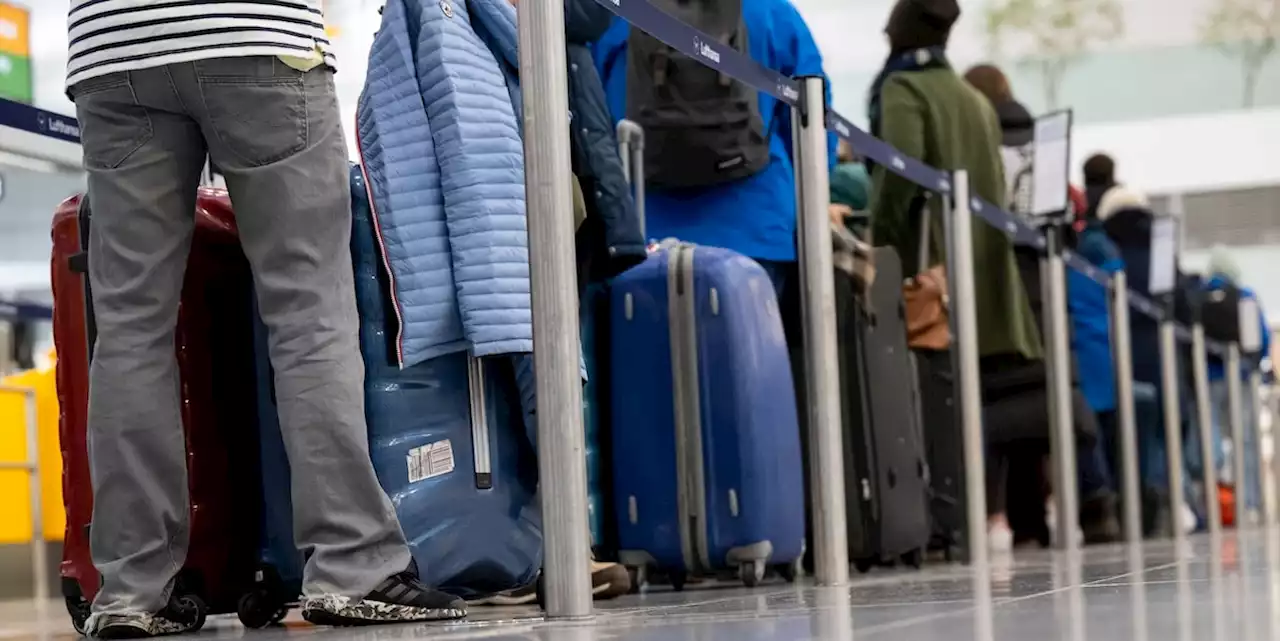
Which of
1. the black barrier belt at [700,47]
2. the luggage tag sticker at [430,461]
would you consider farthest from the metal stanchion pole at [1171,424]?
the luggage tag sticker at [430,461]

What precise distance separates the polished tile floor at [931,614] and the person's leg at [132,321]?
174mm

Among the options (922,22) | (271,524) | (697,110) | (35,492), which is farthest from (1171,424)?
(271,524)

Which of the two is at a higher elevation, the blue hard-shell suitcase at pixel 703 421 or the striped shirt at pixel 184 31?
the striped shirt at pixel 184 31

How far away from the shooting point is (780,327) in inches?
149

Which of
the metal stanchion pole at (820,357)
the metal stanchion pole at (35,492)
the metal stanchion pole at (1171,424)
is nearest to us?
the metal stanchion pole at (820,357)

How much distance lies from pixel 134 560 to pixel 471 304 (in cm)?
65

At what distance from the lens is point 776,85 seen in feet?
12.0

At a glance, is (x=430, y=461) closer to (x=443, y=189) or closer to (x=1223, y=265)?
(x=443, y=189)

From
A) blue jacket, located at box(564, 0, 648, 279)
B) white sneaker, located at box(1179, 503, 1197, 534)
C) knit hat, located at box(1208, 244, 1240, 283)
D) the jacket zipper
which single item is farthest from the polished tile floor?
knit hat, located at box(1208, 244, 1240, 283)

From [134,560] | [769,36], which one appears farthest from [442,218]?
[769,36]

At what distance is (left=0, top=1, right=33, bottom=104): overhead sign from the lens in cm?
943

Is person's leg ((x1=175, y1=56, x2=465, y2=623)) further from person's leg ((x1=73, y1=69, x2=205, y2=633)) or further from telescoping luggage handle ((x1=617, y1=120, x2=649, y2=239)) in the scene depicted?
telescoping luggage handle ((x1=617, y1=120, x2=649, y2=239))

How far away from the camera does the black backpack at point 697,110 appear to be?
13.7 feet

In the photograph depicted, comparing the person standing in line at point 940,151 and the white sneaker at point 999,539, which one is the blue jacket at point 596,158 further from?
the white sneaker at point 999,539
